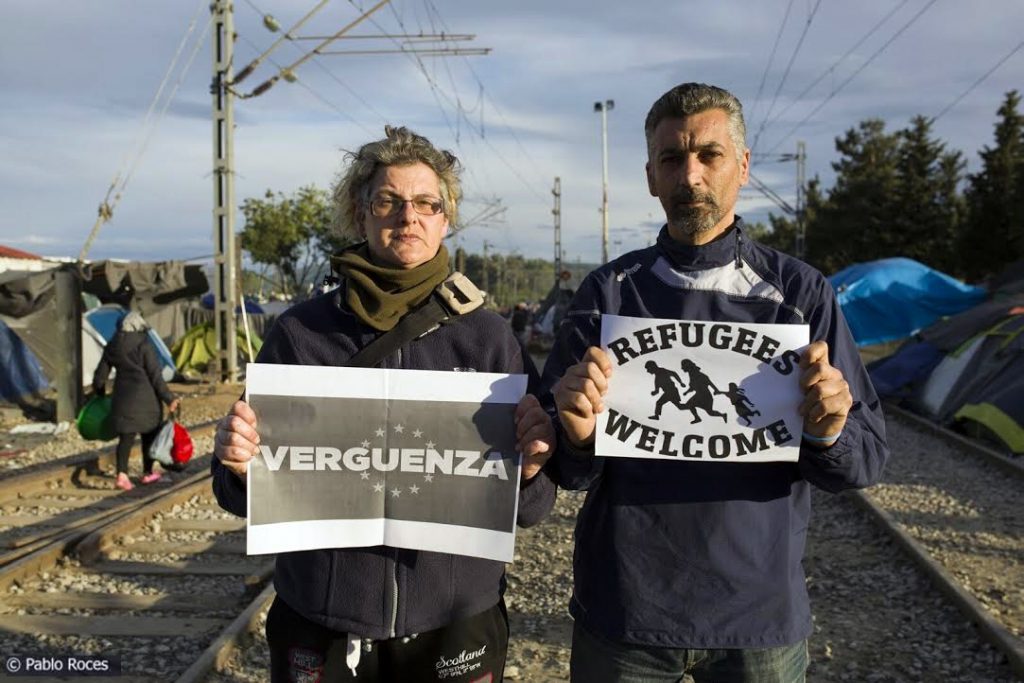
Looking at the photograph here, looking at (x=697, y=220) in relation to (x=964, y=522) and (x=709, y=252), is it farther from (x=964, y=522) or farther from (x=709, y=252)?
(x=964, y=522)

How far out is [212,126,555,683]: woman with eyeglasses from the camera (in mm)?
2383

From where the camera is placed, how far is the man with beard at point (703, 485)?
2.23m

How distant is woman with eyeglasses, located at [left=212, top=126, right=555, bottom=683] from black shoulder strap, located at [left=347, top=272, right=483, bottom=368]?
0.02 m

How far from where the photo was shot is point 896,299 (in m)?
23.4

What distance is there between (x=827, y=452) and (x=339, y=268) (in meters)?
1.43

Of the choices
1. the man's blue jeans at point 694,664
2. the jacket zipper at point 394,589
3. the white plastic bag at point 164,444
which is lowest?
the white plastic bag at point 164,444

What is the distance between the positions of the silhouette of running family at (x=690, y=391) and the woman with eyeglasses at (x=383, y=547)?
0.32m

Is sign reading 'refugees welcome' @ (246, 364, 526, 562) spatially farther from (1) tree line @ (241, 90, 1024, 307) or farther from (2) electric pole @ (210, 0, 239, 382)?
(1) tree line @ (241, 90, 1024, 307)

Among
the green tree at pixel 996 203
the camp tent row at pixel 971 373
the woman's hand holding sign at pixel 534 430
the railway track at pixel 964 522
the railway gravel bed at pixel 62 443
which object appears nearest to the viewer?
the woman's hand holding sign at pixel 534 430

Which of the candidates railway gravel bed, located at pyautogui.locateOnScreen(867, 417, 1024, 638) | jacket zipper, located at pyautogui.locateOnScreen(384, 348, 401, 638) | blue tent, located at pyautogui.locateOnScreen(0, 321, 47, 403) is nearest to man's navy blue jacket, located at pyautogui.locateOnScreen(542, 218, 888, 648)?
jacket zipper, located at pyautogui.locateOnScreen(384, 348, 401, 638)

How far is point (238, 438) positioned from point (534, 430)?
32.5 inches

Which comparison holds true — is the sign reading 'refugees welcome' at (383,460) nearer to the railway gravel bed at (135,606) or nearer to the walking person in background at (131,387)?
the railway gravel bed at (135,606)

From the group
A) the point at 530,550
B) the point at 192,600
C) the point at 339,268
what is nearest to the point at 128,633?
the point at 192,600

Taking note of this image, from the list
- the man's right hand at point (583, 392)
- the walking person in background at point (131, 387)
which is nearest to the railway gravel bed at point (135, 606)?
the walking person in background at point (131, 387)
